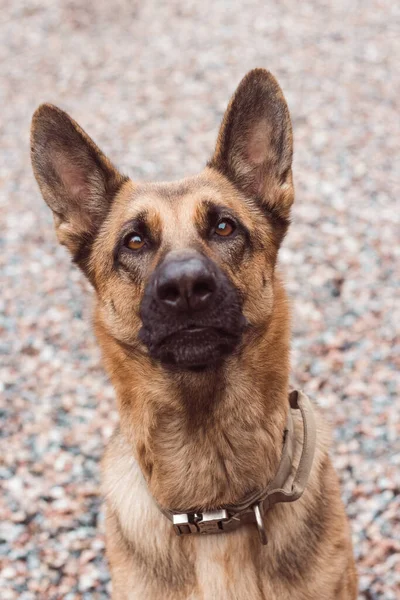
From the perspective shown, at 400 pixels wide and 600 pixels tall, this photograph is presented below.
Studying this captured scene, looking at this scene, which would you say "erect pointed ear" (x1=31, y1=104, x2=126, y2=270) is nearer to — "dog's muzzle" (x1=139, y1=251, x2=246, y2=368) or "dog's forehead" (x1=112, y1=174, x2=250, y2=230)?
"dog's forehead" (x1=112, y1=174, x2=250, y2=230)

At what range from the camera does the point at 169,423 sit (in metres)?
2.89

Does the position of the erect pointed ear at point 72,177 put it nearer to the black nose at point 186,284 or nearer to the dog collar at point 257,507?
the black nose at point 186,284

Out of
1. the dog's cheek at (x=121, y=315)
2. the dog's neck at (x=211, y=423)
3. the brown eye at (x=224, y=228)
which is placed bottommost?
the dog's neck at (x=211, y=423)

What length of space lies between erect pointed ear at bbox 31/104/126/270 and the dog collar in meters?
1.36

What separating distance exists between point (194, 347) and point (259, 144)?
1.21 meters

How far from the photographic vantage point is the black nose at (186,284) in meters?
2.49

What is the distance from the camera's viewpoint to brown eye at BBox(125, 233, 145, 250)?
3.07m

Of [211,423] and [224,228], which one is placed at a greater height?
[224,228]

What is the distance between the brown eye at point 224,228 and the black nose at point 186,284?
493mm

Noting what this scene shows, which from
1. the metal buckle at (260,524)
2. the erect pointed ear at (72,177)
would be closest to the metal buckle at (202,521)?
the metal buckle at (260,524)

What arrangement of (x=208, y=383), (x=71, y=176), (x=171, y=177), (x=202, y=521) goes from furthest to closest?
(x=171, y=177), (x=71, y=176), (x=208, y=383), (x=202, y=521)

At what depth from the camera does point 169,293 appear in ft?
8.30

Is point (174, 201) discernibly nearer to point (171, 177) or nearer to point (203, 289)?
point (203, 289)

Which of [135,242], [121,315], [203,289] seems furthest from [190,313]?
[135,242]
